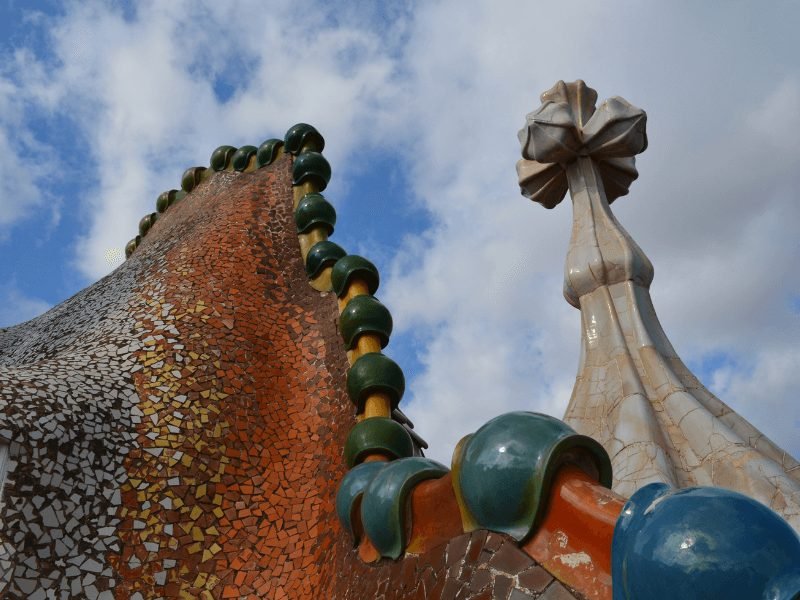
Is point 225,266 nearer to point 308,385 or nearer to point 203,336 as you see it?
point 203,336

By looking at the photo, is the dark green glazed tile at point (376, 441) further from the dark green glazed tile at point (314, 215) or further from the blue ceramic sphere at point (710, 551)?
the dark green glazed tile at point (314, 215)

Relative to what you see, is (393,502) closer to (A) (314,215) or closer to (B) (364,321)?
(B) (364,321)

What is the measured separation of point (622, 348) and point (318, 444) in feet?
7.14

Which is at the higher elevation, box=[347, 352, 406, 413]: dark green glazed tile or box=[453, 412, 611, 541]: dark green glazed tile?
box=[347, 352, 406, 413]: dark green glazed tile

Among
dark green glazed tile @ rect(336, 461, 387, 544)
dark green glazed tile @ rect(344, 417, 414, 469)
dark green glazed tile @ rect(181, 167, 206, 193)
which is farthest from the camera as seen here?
dark green glazed tile @ rect(181, 167, 206, 193)

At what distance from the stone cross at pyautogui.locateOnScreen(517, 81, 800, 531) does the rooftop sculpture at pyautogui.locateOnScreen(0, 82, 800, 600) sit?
14mm

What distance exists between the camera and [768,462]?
3.75 meters

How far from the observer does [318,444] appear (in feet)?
10.0

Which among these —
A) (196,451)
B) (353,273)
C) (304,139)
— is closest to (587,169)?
(304,139)

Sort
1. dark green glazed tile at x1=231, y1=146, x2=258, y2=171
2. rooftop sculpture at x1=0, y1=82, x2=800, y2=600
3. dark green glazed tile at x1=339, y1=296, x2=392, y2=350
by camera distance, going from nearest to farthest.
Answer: rooftop sculpture at x1=0, y1=82, x2=800, y2=600 < dark green glazed tile at x1=339, y1=296, x2=392, y2=350 < dark green glazed tile at x1=231, y1=146, x2=258, y2=171

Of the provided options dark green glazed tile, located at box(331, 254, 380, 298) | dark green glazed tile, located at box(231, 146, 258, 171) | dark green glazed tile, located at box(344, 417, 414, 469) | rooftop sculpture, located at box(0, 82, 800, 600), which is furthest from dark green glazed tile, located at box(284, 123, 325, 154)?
dark green glazed tile, located at box(344, 417, 414, 469)

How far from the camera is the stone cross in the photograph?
3.85 m

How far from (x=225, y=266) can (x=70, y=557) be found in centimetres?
167

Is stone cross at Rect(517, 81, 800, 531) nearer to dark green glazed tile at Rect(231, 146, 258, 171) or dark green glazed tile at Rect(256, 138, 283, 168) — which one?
dark green glazed tile at Rect(256, 138, 283, 168)
